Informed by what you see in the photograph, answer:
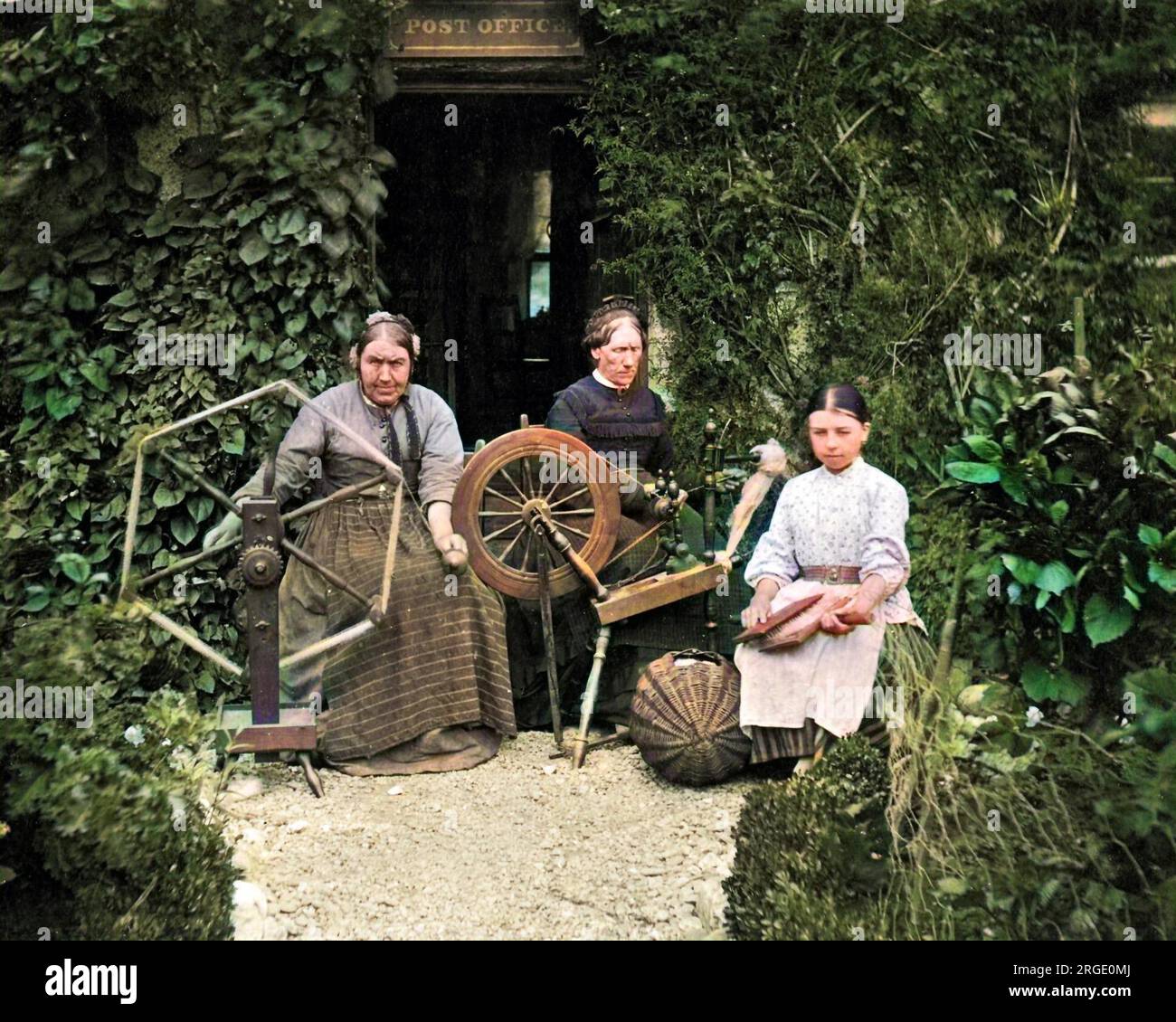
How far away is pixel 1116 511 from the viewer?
17.3 ft

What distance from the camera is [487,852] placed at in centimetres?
523

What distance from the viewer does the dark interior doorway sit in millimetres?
8367

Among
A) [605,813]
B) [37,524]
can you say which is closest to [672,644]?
[605,813]

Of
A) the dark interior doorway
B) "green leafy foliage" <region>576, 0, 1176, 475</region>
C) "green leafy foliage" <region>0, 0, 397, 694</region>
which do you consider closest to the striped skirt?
"green leafy foliage" <region>0, 0, 397, 694</region>

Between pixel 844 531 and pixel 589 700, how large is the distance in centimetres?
147

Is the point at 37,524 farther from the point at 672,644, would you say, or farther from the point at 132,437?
the point at 672,644

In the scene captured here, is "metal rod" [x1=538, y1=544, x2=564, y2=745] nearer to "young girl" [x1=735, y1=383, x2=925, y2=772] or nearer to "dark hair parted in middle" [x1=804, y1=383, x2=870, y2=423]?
"young girl" [x1=735, y1=383, x2=925, y2=772]

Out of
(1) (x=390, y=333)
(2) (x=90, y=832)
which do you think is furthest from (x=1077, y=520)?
(2) (x=90, y=832)

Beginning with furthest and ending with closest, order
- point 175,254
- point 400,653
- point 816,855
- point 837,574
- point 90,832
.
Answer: point 175,254 < point 400,653 < point 837,574 < point 816,855 < point 90,832

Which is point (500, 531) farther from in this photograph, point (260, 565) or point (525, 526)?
point (260, 565)

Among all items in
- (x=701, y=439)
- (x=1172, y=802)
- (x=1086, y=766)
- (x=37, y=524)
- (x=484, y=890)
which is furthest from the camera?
(x=701, y=439)

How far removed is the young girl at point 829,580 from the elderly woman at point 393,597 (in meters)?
1.31

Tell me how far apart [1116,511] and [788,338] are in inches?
92.9

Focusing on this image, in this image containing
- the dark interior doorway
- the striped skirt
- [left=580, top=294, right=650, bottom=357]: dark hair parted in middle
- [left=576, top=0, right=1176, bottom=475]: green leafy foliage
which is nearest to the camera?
the striped skirt
